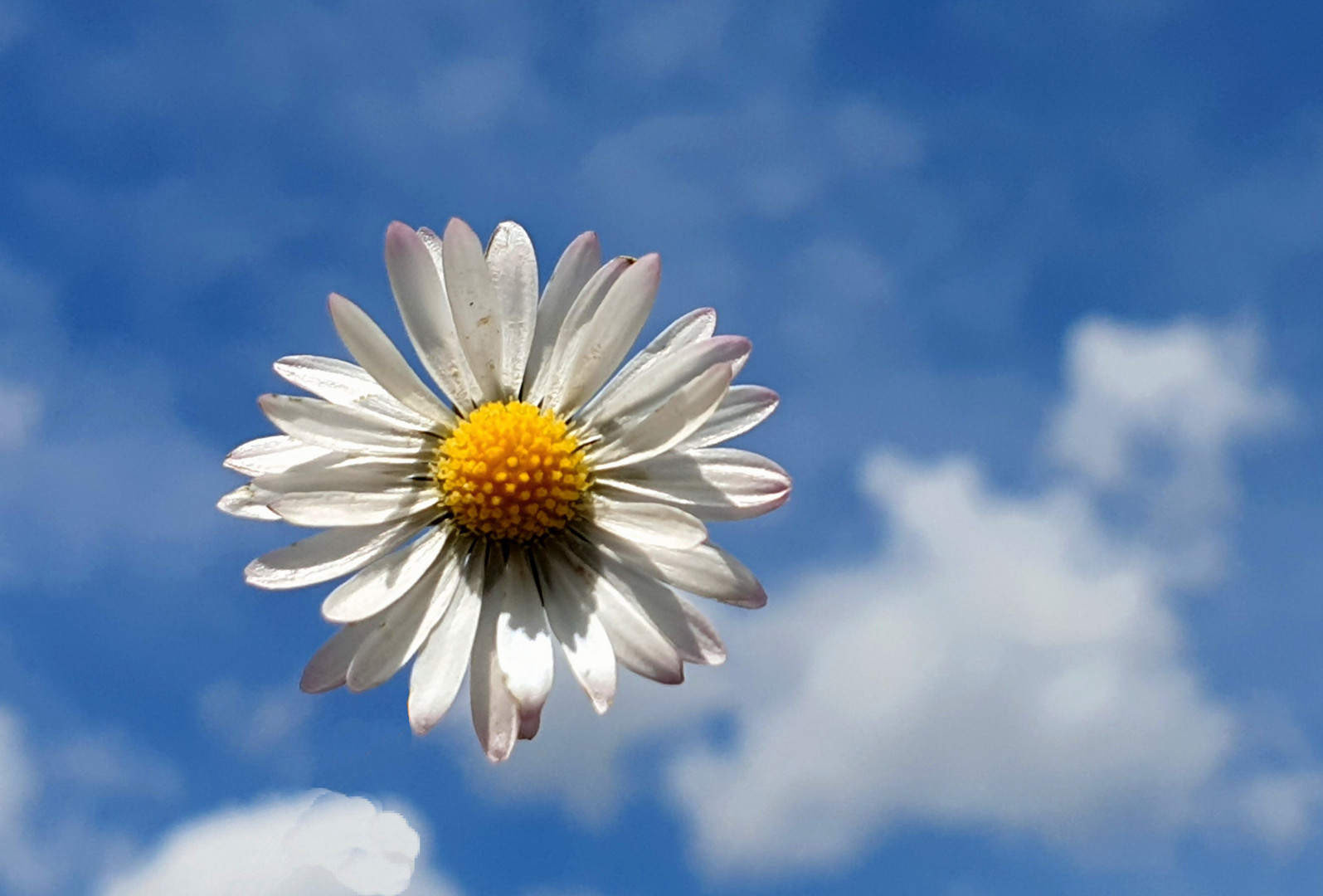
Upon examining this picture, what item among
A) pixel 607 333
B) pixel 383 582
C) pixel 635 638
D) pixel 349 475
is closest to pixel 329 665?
pixel 383 582

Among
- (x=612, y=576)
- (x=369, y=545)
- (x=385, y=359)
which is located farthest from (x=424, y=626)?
(x=385, y=359)

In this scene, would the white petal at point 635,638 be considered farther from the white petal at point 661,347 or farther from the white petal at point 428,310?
the white petal at point 428,310

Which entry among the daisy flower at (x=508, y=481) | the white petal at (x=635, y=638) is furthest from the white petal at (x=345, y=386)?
the white petal at (x=635, y=638)

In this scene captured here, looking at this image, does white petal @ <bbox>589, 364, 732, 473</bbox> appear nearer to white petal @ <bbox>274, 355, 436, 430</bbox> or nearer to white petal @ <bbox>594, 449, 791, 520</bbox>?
white petal @ <bbox>594, 449, 791, 520</bbox>

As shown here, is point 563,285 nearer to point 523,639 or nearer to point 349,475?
point 349,475

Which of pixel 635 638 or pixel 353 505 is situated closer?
pixel 635 638
